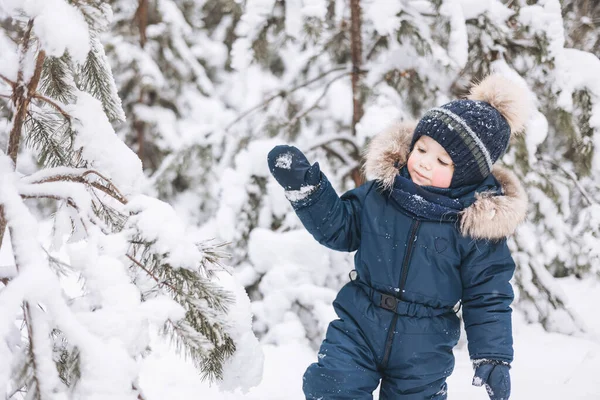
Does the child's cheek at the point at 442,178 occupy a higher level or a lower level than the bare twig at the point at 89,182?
higher

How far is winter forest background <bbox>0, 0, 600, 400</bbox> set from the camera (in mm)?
1384

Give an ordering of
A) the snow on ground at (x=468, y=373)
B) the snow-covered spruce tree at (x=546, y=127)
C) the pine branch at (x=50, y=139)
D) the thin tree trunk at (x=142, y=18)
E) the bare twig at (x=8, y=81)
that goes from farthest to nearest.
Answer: the thin tree trunk at (x=142, y=18), the snow-covered spruce tree at (x=546, y=127), the snow on ground at (x=468, y=373), the pine branch at (x=50, y=139), the bare twig at (x=8, y=81)

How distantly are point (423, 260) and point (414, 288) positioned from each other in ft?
0.44

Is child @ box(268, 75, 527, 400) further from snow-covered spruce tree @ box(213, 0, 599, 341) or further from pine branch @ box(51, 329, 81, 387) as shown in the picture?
snow-covered spruce tree @ box(213, 0, 599, 341)

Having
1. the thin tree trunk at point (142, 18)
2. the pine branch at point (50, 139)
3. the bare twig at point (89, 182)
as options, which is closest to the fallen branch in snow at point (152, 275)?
the bare twig at point (89, 182)

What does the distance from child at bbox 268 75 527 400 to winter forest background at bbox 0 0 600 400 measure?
1.71 feet

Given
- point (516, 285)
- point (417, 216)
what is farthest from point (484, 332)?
point (516, 285)

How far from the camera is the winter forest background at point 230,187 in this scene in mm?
1384

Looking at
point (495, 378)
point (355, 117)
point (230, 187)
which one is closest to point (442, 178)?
point (495, 378)

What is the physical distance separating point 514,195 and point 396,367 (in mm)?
998

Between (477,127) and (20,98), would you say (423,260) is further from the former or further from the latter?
(20,98)

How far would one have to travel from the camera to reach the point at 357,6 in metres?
4.23

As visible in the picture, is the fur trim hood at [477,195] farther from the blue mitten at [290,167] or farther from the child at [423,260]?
the blue mitten at [290,167]

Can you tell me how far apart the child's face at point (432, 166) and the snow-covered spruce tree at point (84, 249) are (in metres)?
1.16
